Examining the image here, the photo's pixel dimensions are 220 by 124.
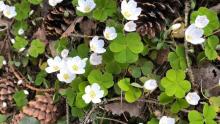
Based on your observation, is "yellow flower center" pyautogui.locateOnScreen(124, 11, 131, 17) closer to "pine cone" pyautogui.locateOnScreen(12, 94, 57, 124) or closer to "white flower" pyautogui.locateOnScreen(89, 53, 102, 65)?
"white flower" pyautogui.locateOnScreen(89, 53, 102, 65)

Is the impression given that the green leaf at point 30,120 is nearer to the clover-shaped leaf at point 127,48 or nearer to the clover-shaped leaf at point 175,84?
the clover-shaped leaf at point 127,48

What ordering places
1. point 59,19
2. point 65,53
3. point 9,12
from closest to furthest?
point 65,53
point 59,19
point 9,12

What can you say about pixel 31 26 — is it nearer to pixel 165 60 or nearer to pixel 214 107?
pixel 165 60

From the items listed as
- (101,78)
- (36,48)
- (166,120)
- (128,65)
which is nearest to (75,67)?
(101,78)

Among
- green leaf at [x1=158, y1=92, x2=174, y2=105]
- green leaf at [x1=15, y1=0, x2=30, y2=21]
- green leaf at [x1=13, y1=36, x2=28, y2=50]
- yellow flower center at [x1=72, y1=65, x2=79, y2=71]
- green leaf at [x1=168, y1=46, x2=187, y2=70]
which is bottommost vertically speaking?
green leaf at [x1=158, y1=92, x2=174, y2=105]

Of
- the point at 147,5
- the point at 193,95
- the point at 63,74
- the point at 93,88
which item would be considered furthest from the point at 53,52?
the point at 193,95

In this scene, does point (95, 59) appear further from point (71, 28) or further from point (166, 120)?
point (166, 120)

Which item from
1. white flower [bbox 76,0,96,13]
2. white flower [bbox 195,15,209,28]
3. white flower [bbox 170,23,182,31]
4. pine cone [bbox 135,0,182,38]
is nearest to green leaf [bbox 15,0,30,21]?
white flower [bbox 76,0,96,13]

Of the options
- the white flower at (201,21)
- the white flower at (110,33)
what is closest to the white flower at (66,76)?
the white flower at (110,33)
